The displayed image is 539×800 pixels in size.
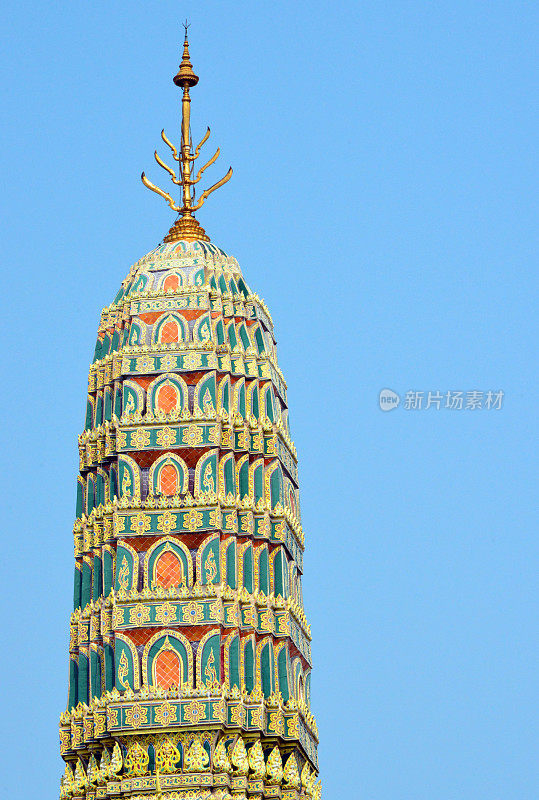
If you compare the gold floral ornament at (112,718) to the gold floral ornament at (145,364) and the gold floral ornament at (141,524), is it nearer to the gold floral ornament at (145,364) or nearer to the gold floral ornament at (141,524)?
the gold floral ornament at (141,524)

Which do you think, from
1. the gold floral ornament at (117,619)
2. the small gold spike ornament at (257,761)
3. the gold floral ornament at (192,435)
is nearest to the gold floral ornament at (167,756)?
the small gold spike ornament at (257,761)

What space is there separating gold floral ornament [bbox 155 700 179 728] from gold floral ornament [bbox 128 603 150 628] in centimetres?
204

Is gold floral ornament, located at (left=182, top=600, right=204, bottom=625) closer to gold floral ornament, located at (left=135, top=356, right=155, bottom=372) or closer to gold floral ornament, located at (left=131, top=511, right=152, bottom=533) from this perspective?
gold floral ornament, located at (left=131, top=511, right=152, bottom=533)

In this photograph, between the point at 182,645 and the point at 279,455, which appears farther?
the point at 279,455

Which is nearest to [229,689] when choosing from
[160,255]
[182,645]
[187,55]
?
[182,645]

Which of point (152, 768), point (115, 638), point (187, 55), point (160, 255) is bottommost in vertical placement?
point (152, 768)

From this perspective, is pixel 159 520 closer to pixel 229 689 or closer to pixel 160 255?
pixel 229 689

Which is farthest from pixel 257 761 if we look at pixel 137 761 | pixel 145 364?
pixel 145 364

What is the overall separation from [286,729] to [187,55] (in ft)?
60.6

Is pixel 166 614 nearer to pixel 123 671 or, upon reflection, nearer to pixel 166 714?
pixel 123 671

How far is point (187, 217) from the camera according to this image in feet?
177

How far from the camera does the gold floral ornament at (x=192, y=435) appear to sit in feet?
160

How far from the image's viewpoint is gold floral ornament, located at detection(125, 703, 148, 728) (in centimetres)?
4616

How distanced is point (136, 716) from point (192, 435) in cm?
688
